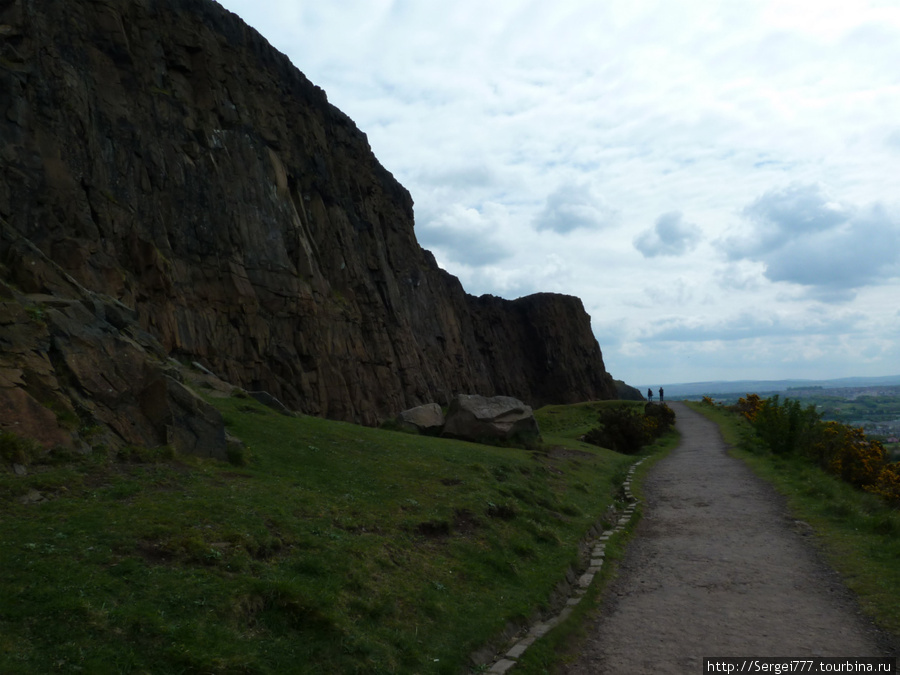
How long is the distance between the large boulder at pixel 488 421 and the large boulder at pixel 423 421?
962 mm

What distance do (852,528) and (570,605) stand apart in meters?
9.16

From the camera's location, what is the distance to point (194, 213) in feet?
122

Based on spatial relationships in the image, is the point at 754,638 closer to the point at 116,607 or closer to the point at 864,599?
the point at 864,599

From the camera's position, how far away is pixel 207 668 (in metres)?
7.01

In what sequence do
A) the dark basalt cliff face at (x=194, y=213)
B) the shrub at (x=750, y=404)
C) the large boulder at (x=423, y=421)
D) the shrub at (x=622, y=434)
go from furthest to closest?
the shrub at (x=750, y=404)
the shrub at (x=622, y=434)
the large boulder at (x=423, y=421)
the dark basalt cliff face at (x=194, y=213)

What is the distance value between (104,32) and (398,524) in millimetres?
34534

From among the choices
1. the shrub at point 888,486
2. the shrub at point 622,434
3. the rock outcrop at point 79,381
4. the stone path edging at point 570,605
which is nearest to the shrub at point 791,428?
the shrub at point 622,434

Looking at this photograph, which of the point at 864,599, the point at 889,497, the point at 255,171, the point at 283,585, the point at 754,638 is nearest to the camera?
the point at 283,585

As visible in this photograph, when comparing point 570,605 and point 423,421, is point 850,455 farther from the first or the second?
point 423,421

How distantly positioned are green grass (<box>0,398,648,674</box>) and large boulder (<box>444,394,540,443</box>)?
1463 centimetres

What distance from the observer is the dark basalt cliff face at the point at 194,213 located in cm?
2719

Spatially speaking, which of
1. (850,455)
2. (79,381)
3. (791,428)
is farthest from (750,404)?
(79,381)

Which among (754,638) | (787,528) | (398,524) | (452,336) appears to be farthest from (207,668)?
(452,336)

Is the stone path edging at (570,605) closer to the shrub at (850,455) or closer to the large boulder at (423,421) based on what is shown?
the shrub at (850,455)
